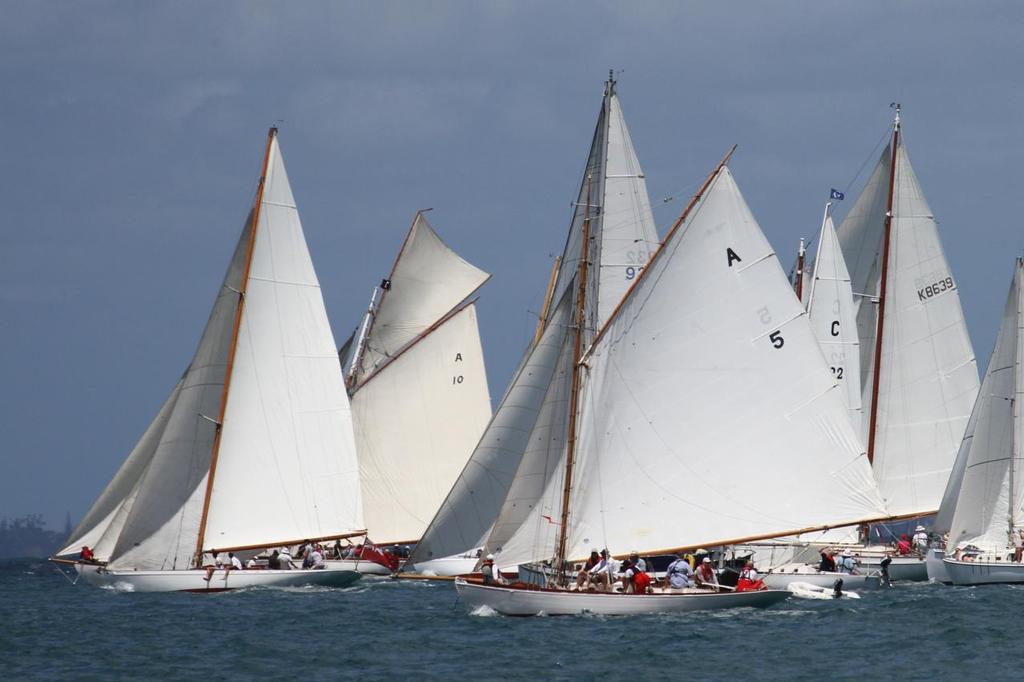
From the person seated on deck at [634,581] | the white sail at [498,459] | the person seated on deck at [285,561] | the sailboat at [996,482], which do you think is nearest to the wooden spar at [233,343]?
the person seated on deck at [285,561]

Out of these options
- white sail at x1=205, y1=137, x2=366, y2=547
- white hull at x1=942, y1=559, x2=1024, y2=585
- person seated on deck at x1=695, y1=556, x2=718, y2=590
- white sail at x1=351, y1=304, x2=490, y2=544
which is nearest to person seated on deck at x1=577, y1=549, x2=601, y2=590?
person seated on deck at x1=695, y1=556, x2=718, y2=590

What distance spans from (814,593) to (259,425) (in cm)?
2191

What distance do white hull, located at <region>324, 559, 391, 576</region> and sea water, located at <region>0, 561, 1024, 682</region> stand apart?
11836mm

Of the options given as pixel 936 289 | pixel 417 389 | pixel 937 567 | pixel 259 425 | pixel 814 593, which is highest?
pixel 936 289

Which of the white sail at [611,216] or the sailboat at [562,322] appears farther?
the white sail at [611,216]

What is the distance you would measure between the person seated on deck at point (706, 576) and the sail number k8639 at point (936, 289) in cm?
3059

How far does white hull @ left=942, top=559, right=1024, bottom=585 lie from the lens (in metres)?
73.9

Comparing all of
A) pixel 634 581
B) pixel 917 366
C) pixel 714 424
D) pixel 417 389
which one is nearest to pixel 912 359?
pixel 917 366

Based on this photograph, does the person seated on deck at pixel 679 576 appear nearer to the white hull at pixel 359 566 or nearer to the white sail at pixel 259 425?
the white sail at pixel 259 425

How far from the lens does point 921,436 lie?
288ft

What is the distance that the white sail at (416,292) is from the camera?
9588 cm

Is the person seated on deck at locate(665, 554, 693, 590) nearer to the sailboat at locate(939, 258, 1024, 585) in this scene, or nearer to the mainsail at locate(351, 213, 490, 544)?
the sailboat at locate(939, 258, 1024, 585)

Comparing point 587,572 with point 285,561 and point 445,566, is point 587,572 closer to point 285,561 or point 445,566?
point 445,566

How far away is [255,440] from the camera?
244 ft
